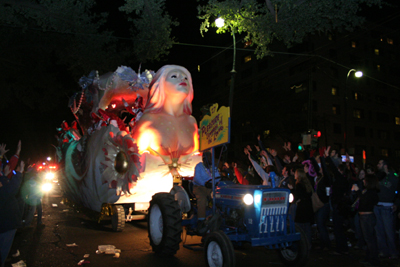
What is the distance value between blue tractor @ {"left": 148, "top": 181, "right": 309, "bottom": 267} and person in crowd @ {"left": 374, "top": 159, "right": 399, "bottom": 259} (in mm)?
2183

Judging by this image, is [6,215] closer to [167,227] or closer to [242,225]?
[167,227]

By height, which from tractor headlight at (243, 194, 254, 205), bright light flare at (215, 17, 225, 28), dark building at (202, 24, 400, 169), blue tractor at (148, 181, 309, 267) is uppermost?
dark building at (202, 24, 400, 169)

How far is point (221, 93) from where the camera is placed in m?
33.6

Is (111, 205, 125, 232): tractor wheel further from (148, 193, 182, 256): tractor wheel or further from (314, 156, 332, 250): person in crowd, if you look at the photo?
(314, 156, 332, 250): person in crowd

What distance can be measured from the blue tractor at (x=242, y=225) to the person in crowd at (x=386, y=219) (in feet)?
7.16

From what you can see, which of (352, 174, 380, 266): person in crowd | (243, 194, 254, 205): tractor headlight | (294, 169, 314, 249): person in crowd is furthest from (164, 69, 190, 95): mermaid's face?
(352, 174, 380, 266): person in crowd

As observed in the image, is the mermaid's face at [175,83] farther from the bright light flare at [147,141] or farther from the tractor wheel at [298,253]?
the tractor wheel at [298,253]

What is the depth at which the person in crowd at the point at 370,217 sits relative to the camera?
5.42 meters

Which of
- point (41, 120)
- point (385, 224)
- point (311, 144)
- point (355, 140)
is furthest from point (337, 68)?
point (385, 224)

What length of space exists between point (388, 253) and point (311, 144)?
22.6 feet

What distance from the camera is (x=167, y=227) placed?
5.12m

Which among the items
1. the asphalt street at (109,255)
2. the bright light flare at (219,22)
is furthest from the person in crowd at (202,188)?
the bright light flare at (219,22)

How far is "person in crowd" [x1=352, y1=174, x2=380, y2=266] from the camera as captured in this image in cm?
542

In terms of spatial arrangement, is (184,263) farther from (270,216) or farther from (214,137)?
(214,137)
